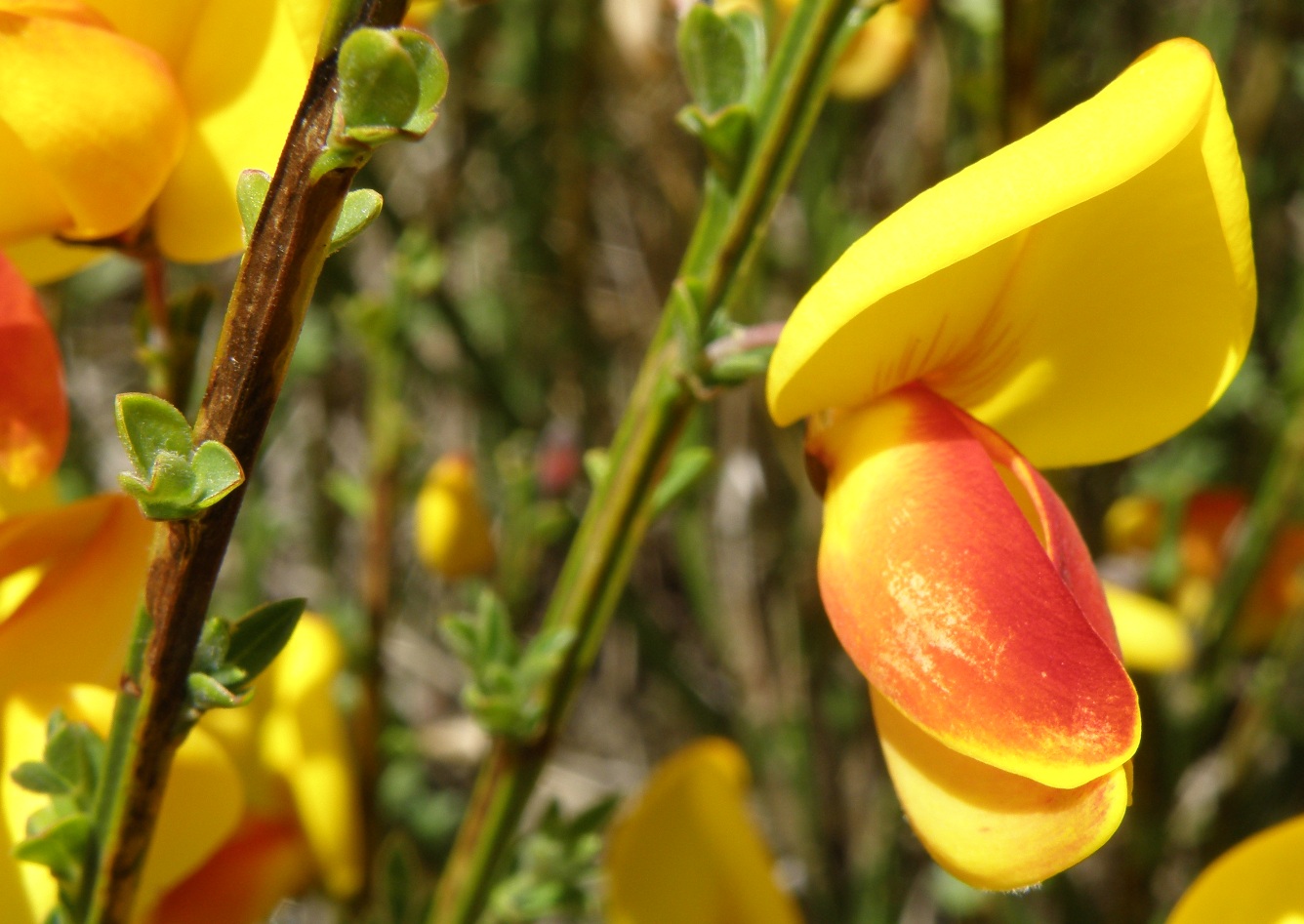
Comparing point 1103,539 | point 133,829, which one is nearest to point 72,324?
point 1103,539

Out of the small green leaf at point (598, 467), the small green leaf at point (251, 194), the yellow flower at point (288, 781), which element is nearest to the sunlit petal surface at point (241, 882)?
the yellow flower at point (288, 781)

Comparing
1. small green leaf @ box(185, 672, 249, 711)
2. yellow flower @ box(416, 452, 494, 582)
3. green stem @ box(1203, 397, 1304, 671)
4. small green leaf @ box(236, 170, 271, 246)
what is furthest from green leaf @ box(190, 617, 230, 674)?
green stem @ box(1203, 397, 1304, 671)

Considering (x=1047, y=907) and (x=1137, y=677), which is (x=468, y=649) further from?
(x=1047, y=907)

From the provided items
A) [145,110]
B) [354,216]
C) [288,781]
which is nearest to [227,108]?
[145,110]

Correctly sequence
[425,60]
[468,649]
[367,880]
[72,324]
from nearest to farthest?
[425,60] → [468,649] → [367,880] → [72,324]

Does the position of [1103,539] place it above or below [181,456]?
below

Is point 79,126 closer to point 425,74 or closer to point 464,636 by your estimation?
point 425,74
